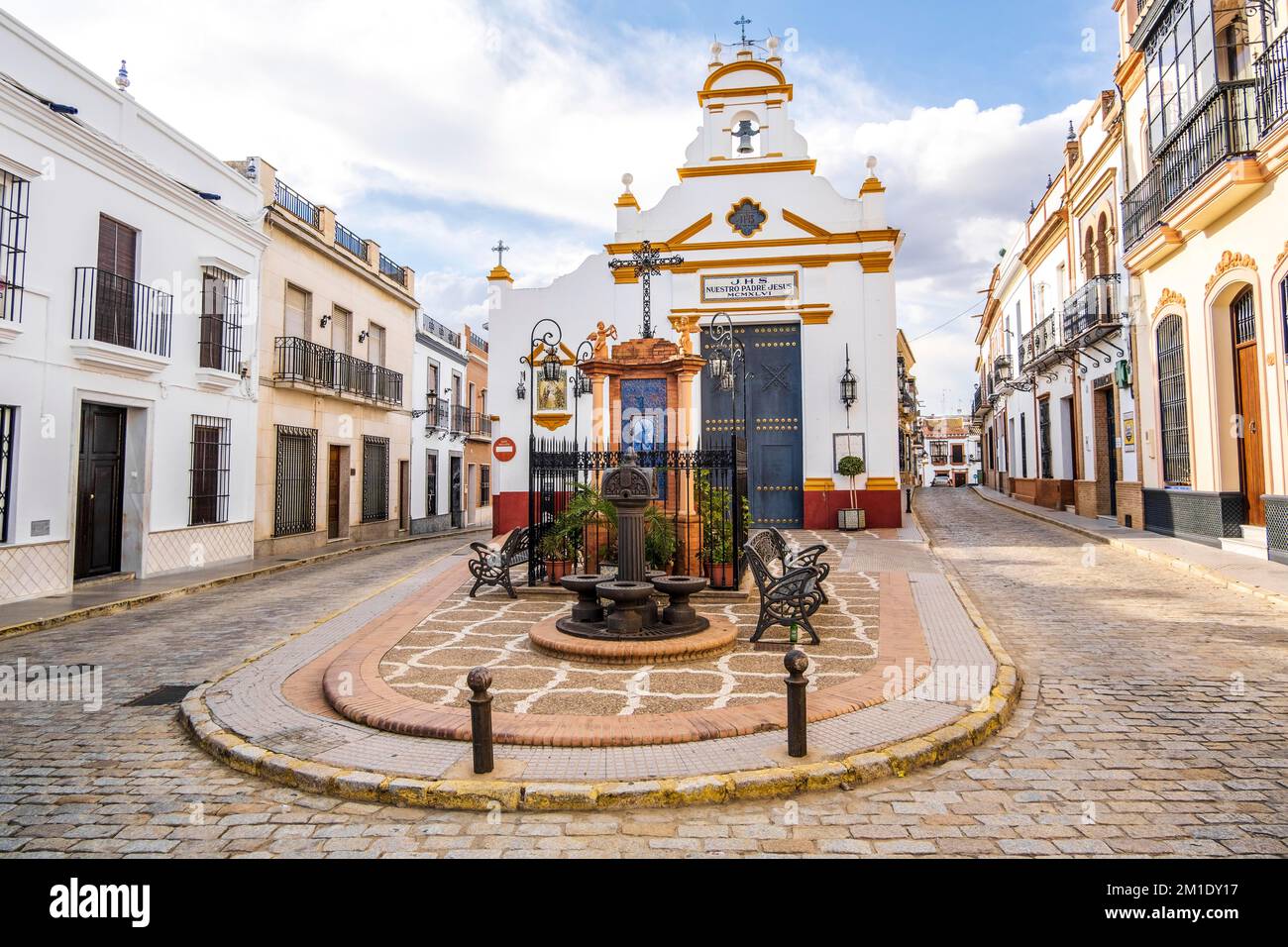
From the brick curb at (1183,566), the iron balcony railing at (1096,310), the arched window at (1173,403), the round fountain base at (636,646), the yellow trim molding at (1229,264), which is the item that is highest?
the iron balcony railing at (1096,310)

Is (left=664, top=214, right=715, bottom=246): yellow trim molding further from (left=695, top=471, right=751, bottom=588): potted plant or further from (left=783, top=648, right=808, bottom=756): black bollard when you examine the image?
(left=783, top=648, right=808, bottom=756): black bollard

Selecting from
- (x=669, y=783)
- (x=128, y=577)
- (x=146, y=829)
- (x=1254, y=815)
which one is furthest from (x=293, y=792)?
(x=128, y=577)

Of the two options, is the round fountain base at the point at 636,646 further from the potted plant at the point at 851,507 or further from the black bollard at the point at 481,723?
the potted plant at the point at 851,507

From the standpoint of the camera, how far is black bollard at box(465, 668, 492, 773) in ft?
12.6

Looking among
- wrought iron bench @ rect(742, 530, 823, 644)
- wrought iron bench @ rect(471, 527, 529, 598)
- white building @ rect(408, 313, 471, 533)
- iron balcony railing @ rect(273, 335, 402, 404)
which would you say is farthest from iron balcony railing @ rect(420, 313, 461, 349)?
wrought iron bench @ rect(742, 530, 823, 644)

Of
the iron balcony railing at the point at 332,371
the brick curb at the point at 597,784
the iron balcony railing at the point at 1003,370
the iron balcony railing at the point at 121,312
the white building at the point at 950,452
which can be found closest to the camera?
the brick curb at the point at 597,784

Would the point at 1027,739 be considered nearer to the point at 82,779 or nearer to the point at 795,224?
the point at 82,779

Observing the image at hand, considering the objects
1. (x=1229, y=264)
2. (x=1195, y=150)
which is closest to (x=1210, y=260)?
(x=1229, y=264)

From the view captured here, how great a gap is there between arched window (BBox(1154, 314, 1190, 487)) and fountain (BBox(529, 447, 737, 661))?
37.5 feet

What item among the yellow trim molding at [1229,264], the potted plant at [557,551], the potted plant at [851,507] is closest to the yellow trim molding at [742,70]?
the potted plant at [851,507]

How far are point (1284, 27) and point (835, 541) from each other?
398 inches

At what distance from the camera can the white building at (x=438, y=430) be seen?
23281 millimetres

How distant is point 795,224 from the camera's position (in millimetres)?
18125

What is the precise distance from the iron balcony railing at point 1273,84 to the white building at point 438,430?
20480 millimetres
